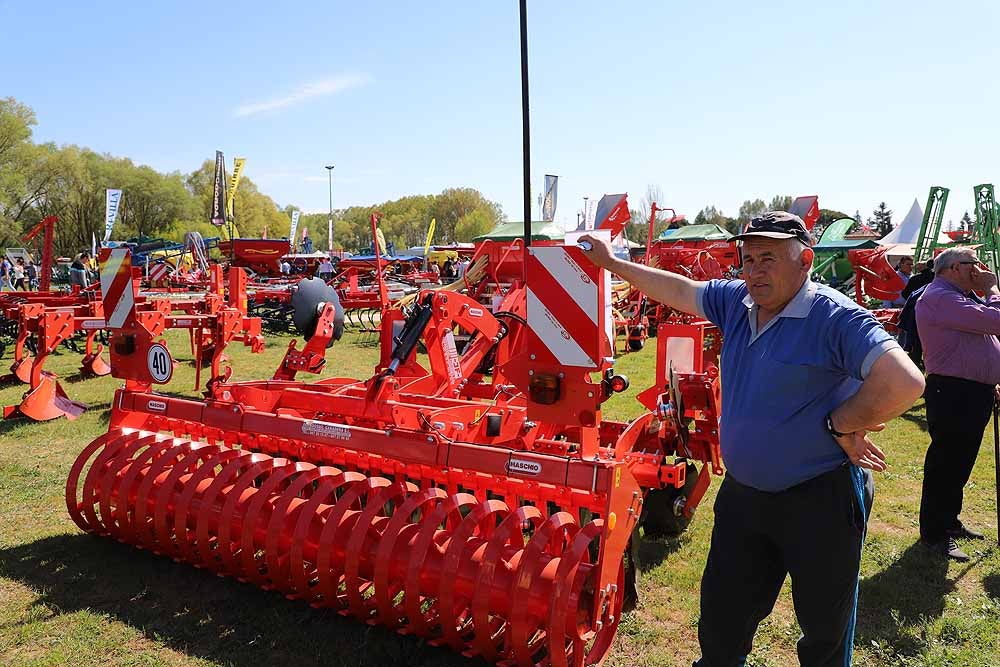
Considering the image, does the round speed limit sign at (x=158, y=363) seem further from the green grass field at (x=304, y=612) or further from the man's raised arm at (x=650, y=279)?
the man's raised arm at (x=650, y=279)

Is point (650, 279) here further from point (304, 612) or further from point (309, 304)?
point (309, 304)

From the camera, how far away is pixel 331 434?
376 centimetres

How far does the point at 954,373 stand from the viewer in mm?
4309

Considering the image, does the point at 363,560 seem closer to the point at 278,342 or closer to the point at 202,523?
the point at 202,523

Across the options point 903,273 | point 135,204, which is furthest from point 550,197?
point 135,204

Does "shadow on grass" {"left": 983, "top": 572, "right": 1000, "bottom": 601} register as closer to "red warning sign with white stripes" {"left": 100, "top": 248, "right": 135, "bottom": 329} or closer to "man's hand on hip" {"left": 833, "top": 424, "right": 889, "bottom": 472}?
"man's hand on hip" {"left": 833, "top": 424, "right": 889, "bottom": 472}

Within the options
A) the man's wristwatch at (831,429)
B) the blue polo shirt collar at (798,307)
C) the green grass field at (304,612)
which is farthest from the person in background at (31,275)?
the man's wristwatch at (831,429)

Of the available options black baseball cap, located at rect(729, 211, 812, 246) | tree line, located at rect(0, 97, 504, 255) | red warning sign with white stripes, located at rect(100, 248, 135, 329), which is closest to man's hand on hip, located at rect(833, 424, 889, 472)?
black baseball cap, located at rect(729, 211, 812, 246)

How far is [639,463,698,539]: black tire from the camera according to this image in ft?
14.8

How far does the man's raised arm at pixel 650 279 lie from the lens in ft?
8.82

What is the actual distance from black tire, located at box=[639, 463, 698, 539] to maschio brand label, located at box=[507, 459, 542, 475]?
163cm

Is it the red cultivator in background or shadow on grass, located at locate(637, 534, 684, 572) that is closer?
shadow on grass, located at locate(637, 534, 684, 572)

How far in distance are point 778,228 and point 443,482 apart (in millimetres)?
2083

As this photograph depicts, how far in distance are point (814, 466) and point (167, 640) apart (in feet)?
9.62
